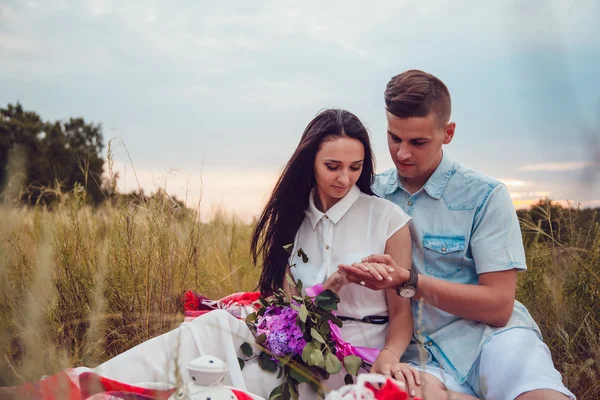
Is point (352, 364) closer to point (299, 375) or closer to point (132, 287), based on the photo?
point (299, 375)

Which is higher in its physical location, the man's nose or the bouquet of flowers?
the man's nose

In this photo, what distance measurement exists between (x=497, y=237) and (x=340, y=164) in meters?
0.87

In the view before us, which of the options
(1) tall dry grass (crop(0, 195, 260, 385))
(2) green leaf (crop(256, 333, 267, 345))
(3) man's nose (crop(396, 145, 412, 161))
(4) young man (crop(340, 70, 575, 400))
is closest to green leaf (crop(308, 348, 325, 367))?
(2) green leaf (crop(256, 333, 267, 345))

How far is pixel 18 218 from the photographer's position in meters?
5.71

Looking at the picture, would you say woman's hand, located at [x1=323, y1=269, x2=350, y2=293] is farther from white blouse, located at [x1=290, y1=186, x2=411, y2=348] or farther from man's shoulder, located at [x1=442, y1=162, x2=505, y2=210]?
man's shoulder, located at [x1=442, y1=162, x2=505, y2=210]

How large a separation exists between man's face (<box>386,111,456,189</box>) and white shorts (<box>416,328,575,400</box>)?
0.94 metres

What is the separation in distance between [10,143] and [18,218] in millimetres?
12872

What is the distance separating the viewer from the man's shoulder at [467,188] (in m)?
2.97

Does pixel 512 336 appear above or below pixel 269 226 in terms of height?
below

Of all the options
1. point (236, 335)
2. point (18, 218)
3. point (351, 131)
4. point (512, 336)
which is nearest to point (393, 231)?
point (351, 131)

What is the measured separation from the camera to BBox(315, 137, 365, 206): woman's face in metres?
2.87

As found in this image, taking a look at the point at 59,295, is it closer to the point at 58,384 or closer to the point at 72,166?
the point at 58,384

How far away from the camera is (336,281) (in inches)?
104

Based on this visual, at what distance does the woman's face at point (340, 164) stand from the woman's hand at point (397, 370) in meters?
0.84
